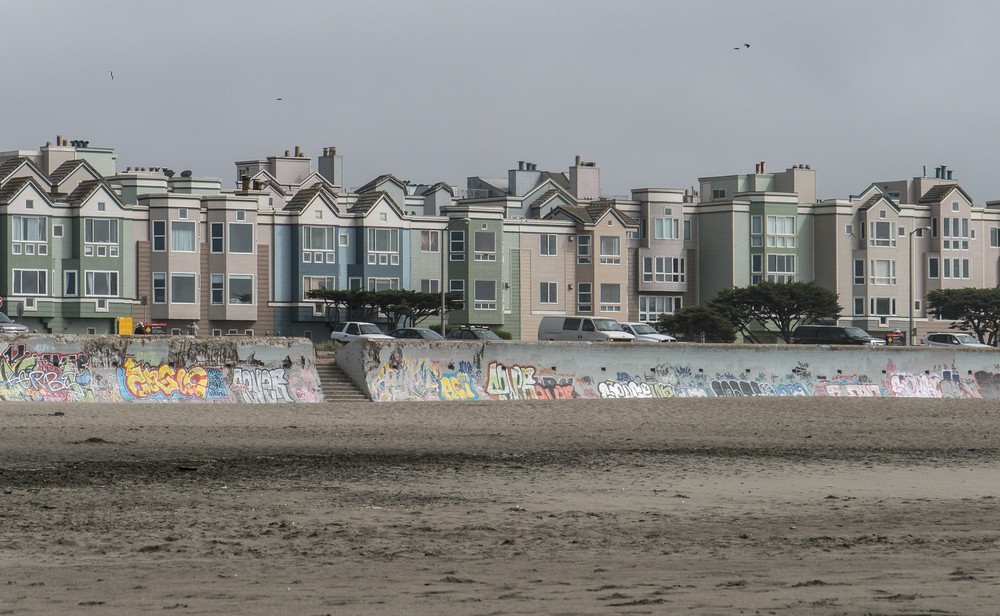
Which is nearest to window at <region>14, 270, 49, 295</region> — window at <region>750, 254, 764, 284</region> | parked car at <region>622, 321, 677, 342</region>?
parked car at <region>622, 321, 677, 342</region>

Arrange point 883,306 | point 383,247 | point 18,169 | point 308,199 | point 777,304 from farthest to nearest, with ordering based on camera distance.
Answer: point 883,306, point 777,304, point 383,247, point 308,199, point 18,169

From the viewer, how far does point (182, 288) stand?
3216 inches

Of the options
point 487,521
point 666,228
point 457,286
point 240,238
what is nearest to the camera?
point 487,521

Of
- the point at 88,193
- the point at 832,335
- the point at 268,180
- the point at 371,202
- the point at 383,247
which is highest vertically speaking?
the point at 268,180

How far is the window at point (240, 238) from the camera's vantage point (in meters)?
83.2

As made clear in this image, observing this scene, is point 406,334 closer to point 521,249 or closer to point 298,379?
point 298,379

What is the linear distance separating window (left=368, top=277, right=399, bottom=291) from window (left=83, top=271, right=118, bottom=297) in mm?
15238

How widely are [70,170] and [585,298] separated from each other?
32767mm

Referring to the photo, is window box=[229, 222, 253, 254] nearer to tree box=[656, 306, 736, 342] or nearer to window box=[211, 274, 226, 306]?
window box=[211, 274, 226, 306]

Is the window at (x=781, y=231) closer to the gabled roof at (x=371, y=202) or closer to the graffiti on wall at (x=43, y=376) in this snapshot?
the gabled roof at (x=371, y=202)

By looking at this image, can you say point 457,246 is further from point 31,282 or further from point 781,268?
point 31,282

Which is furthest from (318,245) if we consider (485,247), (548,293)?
(548,293)

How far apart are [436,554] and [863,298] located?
8986 centimetres

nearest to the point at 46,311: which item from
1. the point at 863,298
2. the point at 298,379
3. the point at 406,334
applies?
the point at 406,334
